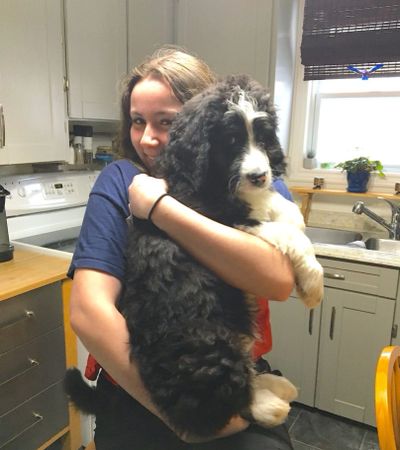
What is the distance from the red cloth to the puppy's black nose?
28 cm

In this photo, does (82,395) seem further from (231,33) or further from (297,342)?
(231,33)

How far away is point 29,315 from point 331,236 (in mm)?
2038

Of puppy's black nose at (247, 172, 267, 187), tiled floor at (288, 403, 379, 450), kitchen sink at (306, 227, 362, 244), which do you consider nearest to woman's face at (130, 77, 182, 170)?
puppy's black nose at (247, 172, 267, 187)

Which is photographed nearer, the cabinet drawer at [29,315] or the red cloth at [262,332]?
the red cloth at [262,332]

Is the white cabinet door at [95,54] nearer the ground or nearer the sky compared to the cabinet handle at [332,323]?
nearer the sky

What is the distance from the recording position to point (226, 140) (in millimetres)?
842

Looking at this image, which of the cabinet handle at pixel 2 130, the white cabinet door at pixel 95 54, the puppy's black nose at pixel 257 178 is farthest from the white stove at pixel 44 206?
the puppy's black nose at pixel 257 178

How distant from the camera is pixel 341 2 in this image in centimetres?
266

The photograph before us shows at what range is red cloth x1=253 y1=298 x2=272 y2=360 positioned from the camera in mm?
951

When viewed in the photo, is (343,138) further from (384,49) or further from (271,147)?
(271,147)

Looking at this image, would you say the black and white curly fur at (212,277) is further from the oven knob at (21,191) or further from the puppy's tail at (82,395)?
the oven knob at (21,191)

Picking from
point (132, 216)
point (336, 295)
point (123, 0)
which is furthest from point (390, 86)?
point (132, 216)

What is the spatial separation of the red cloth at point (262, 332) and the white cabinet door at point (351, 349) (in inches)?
52.9

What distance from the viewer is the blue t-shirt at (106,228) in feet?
2.87
